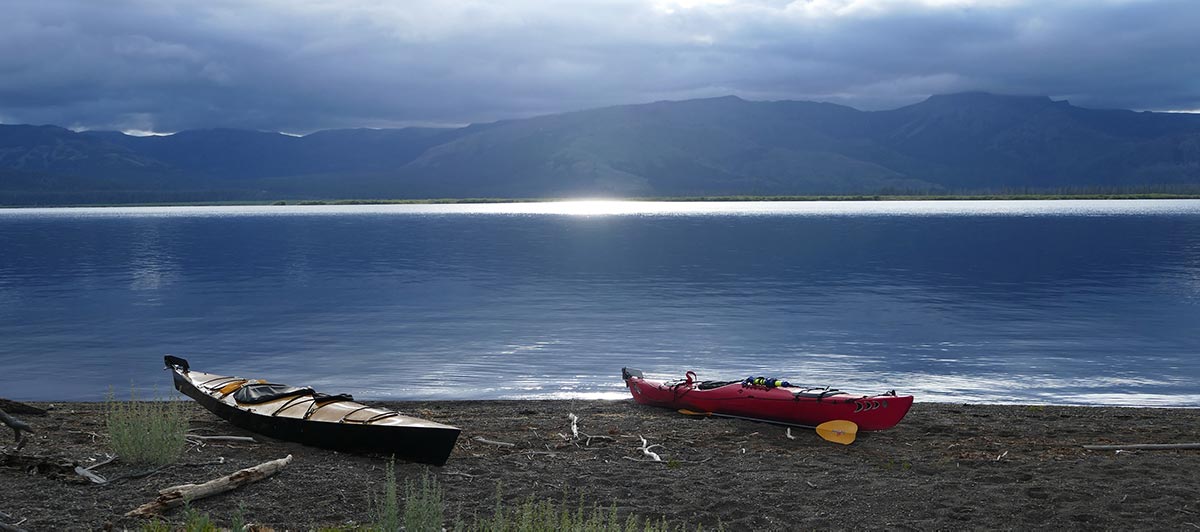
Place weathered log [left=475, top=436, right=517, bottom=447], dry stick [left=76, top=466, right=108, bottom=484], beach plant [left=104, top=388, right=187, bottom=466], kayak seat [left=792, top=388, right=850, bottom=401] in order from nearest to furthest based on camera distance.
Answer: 1. dry stick [left=76, top=466, right=108, bottom=484]
2. beach plant [left=104, top=388, right=187, bottom=466]
3. weathered log [left=475, top=436, right=517, bottom=447]
4. kayak seat [left=792, top=388, right=850, bottom=401]

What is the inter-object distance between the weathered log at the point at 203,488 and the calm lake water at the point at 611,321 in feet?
40.4

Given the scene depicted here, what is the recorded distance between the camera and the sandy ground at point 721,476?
44.7ft

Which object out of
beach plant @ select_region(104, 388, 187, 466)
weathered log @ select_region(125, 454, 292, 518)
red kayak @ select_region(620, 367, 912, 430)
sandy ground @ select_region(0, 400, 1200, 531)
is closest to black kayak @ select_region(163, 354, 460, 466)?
sandy ground @ select_region(0, 400, 1200, 531)

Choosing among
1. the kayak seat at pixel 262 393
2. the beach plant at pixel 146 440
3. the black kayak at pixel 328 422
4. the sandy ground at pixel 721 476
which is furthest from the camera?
the kayak seat at pixel 262 393

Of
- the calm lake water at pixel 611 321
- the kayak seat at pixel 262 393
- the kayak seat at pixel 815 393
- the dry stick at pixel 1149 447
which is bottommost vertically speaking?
the calm lake water at pixel 611 321

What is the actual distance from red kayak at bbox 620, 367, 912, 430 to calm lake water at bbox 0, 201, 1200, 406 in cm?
464

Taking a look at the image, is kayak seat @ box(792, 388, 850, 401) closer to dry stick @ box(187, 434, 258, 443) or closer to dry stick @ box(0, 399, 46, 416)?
dry stick @ box(187, 434, 258, 443)

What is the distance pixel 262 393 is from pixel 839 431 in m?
11.7

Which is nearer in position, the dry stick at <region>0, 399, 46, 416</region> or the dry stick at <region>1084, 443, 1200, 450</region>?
the dry stick at <region>1084, 443, 1200, 450</region>

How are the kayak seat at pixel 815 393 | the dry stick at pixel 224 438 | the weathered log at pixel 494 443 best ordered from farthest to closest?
1. the kayak seat at pixel 815 393
2. the weathered log at pixel 494 443
3. the dry stick at pixel 224 438

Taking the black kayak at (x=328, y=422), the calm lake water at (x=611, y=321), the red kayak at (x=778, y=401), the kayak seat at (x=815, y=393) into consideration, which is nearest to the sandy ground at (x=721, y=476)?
the black kayak at (x=328, y=422)

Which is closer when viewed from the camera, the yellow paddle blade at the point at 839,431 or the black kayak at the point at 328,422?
the black kayak at the point at 328,422

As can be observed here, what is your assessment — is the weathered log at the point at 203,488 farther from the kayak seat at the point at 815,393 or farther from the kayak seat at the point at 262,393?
the kayak seat at the point at 815,393

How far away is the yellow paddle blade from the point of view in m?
19.6
